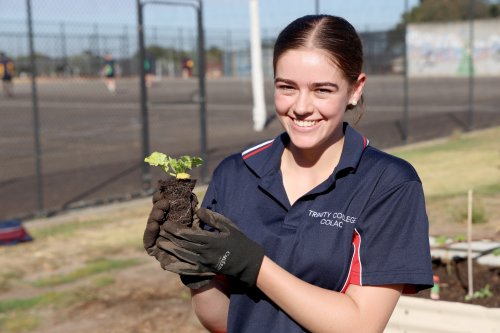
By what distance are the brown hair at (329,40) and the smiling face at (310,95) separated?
0.06 feet

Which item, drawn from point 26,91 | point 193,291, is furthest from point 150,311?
point 26,91

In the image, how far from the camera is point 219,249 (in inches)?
86.7

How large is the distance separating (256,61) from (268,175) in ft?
50.5

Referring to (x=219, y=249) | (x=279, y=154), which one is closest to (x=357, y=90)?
(x=279, y=154)

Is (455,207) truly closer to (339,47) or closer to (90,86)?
(339,47)

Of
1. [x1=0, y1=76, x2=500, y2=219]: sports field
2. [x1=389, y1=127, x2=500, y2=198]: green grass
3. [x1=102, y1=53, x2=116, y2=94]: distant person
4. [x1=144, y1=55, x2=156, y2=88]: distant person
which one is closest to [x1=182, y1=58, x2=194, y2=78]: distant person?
[x1=0, y1=76, x2=500, y2=219]: sports field

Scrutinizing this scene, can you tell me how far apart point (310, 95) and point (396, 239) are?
489mm

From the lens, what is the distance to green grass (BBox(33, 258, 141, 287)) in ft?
22.4

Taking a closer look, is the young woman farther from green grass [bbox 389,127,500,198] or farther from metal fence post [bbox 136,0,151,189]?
metal fence post [bbox 136,0,151,189]

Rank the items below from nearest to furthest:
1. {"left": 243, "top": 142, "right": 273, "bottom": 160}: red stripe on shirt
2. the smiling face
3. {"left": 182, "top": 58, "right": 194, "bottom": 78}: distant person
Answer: the smiling face, {"left": 243, "top": 142, "right": 273, "bottom": 160}: red stripe on shirt, {"left": 182, "top": 58, "right": 194, "bottom": 78}: distant person

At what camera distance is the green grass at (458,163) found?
1074 centimetres

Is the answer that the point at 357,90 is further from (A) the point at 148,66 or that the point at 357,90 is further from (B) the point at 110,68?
(B) the point at 110,68

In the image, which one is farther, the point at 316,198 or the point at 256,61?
the point at 256,61

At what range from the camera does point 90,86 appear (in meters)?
33.9
